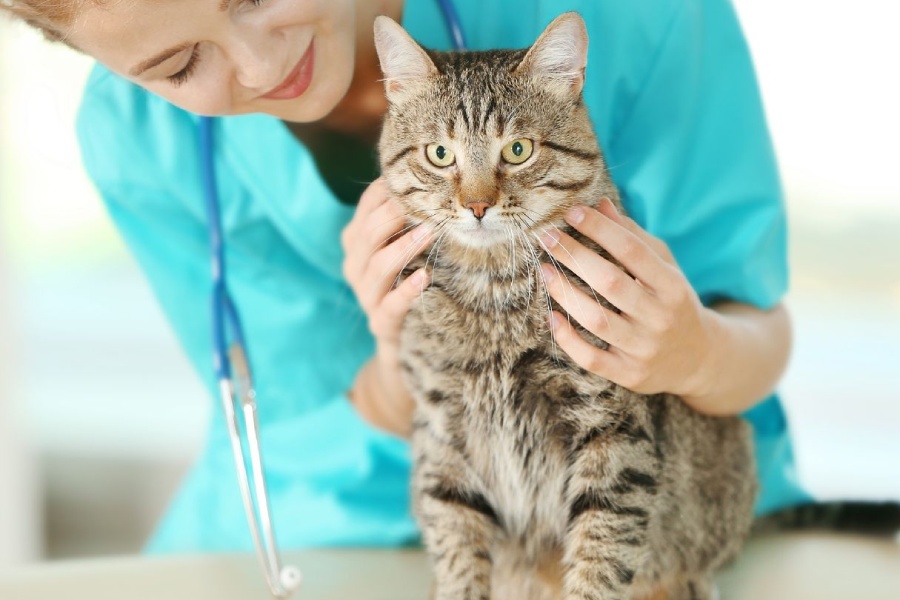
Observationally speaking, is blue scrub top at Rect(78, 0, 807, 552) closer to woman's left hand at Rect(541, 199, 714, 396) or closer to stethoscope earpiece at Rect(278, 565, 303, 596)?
woman's left hand at Rect(541, 199, 714, 396)

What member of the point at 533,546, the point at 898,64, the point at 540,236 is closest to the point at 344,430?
the point at 533,546

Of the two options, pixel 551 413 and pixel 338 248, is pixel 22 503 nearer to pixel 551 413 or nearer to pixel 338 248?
pixel 338 248

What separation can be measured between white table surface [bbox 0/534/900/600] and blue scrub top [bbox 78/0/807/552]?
0.19 ft

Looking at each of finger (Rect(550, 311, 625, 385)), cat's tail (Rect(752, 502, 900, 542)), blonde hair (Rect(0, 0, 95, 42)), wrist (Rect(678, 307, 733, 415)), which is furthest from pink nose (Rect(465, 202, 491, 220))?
cat's tail (Rect(752, 502, 900, 542))

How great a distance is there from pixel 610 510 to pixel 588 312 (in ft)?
0.53

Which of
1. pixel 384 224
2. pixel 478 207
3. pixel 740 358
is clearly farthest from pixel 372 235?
pixel 740 358

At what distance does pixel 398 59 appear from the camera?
66cm

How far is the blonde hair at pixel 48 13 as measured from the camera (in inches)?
27.1

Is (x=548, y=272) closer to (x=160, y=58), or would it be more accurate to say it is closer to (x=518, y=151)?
(x=518, y=151)

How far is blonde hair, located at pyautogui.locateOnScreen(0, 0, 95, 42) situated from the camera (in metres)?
0.69

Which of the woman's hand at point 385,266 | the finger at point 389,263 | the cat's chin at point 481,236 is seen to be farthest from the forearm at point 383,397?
the cat's chin at point 481,236

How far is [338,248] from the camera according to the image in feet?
3.17

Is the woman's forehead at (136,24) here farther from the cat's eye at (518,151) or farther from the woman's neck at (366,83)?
the cat's eye at (518,151)

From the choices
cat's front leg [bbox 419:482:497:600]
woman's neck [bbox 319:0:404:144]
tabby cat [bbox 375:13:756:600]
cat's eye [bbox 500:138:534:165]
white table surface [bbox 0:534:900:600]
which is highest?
woman's neck [bbox 319:0:404:144]
